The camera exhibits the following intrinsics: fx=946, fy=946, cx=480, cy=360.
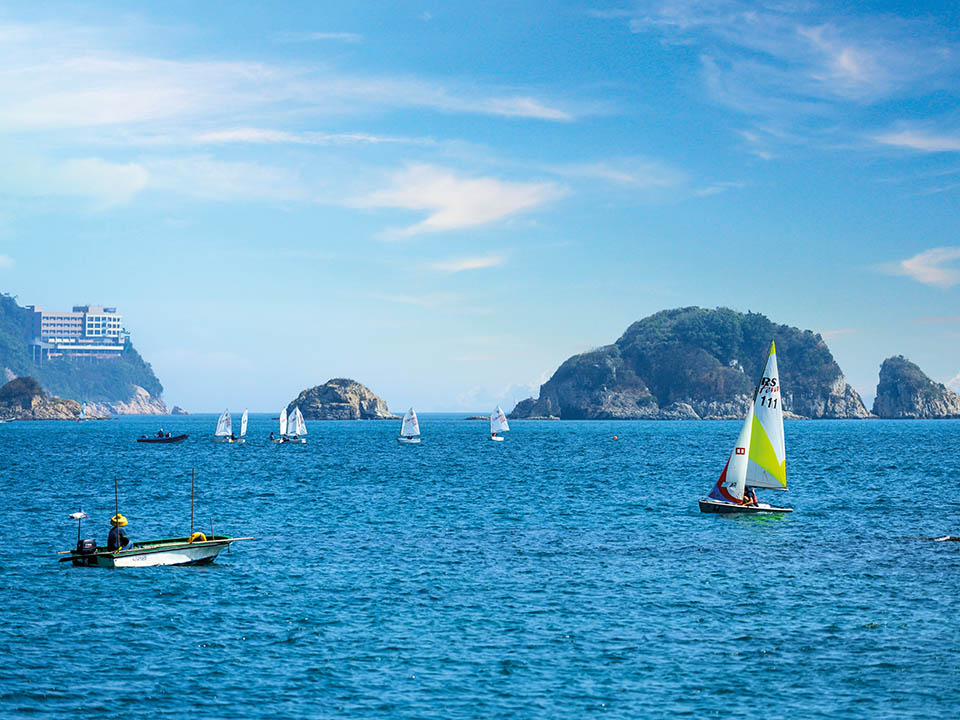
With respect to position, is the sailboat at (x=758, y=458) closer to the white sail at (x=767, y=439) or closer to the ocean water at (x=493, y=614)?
the white sail at (x=767, y=439)

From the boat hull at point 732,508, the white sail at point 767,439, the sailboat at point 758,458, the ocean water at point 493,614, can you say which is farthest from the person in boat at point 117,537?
the white sail at point 767,439

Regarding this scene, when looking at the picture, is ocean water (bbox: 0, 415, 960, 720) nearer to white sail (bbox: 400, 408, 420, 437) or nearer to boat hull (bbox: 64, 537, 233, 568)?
boat hull (bbox: 64, 537, 233, 568)

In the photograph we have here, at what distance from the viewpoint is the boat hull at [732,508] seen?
63250mm

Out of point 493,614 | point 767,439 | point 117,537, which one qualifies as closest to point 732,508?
point 767,439

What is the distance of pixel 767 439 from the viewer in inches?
2516

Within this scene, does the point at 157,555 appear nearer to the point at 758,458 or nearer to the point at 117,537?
the point at 117,537

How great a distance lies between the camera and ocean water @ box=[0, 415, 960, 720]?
26.7 m

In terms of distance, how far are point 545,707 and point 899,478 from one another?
8562 cm

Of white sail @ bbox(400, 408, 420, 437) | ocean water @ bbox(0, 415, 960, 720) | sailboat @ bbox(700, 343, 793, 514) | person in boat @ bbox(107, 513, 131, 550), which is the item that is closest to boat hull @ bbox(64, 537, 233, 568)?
person in boat @ bbox(107, 513, 131, 550)

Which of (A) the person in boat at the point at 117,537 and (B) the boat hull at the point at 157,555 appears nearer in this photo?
(B) the boat hull at the point at 157,555

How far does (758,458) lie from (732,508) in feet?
12.7

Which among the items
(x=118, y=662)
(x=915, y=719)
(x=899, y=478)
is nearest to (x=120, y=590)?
(x=118, y=662)

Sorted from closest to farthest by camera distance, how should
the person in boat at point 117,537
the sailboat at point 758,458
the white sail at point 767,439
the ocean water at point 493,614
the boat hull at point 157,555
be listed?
1. the ocean water at point 493,614
2. the boat hull at point 157,555
3. the person in boat at point 117,537
4. the sailboat at point 758,458
5. the white sail at point 767,439

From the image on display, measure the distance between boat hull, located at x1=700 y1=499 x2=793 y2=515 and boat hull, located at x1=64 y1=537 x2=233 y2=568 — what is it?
112 ft
